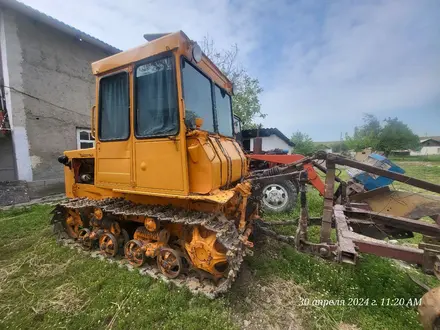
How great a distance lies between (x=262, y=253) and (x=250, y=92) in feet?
64.5

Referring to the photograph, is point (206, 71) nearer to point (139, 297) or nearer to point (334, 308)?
point (139, 297)

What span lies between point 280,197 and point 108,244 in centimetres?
466

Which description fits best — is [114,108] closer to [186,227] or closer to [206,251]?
[186,227]

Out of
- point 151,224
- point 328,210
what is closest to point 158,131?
point 151,224

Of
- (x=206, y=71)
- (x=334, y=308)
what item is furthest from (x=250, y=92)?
(x=334, y=308)

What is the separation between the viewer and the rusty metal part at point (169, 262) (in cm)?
312

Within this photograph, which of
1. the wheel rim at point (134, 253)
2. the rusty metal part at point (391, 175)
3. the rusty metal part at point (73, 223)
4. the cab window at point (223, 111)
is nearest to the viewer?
the rusty metal part at point (391, 175)

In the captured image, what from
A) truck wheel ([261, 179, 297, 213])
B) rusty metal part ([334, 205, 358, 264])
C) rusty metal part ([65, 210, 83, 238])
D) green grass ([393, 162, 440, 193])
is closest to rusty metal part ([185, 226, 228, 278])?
rusty metal part ([334, 205, 358, 264])

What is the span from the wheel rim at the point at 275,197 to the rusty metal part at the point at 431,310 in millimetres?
4528

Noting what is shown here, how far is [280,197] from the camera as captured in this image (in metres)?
6.43

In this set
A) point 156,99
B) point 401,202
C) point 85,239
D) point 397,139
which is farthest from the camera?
point 397,139

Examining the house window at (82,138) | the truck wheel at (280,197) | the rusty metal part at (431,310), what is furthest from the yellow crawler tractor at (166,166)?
the house window at (82,138)

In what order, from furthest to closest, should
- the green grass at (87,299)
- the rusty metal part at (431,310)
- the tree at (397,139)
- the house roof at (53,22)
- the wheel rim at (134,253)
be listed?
the tree at (397,139), the house roof at (53,22), the wheel rim at (134,253), the green grass at (87,299), the rusty metal part at (431,310)

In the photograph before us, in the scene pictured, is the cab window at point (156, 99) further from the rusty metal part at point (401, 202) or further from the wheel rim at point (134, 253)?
the rusty metal part at point (401, 202)
